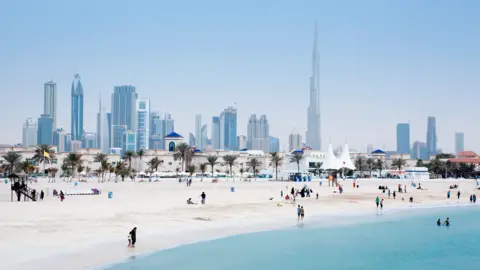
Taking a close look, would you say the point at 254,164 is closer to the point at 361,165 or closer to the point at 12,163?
the point at 361,165

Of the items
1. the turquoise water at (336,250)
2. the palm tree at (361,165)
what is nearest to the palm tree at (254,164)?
the palm tree at (361,165)

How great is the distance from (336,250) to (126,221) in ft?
39.3

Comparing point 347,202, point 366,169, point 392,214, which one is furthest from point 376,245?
point 366,169

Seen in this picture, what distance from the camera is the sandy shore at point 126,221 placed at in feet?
70.7

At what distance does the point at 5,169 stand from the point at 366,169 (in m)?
71.4

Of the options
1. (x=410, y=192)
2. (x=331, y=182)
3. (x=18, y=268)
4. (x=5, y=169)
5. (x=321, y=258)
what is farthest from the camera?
(x=5, y=169)

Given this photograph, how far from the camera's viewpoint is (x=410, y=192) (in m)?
67.5

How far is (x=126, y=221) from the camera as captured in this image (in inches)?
1232

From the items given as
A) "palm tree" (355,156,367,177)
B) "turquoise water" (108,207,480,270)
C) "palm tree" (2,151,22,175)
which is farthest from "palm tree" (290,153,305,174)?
"turquoise water" (108,207,480,270)

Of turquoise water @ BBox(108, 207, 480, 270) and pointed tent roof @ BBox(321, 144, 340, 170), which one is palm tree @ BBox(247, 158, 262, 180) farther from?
turquoise water @ BBox(108, 207, 480, 270)

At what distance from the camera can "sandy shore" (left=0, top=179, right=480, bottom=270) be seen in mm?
21562

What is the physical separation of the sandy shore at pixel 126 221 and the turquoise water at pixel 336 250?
1460mm

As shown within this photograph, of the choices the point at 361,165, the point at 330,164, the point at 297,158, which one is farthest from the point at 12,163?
the point at 361,165

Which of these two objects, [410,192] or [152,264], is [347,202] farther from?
[152,264]
